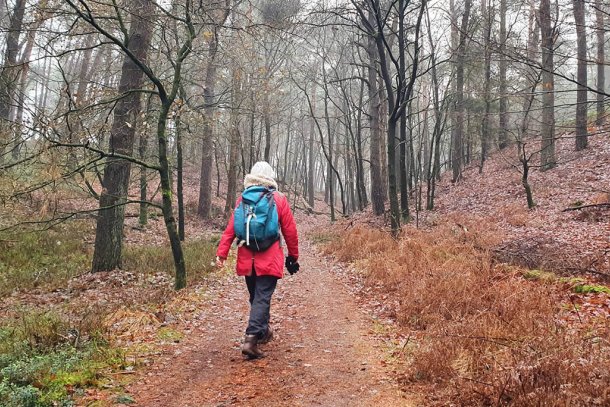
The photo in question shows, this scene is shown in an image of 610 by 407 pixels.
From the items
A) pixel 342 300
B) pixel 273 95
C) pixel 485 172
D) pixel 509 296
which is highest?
pixel 273 95

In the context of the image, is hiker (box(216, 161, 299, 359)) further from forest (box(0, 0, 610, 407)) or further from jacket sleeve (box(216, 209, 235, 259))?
forest (box(0, 0, 610, 407))

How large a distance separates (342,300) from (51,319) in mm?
4438

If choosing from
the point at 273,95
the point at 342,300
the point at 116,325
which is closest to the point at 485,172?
the point at 273,95

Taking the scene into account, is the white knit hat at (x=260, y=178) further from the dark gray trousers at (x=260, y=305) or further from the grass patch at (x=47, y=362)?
A: the grass patch at (x=47, y=362)

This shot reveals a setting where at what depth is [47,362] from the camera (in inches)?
155

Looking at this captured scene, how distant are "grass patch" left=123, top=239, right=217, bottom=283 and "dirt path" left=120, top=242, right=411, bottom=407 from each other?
2625 millimetres

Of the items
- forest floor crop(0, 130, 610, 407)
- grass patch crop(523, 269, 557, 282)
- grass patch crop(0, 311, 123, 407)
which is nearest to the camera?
grass patch crop(0, 311, 123, 407)

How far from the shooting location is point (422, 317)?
5.48 meters

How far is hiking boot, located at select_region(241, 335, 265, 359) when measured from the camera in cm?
450

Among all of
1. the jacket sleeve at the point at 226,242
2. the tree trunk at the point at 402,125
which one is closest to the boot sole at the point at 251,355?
the jacket sleeve at the point at 226,242

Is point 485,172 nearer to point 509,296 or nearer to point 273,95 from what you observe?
point 273,95

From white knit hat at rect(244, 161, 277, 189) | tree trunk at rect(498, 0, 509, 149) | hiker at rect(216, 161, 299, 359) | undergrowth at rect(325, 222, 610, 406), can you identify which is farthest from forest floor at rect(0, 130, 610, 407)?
tree trunk at rect(498, 0, 509, 149)

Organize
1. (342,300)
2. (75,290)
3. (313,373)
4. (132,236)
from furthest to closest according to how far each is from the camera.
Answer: (132,236), (75,290), (342,300), (313,373)

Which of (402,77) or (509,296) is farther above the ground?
(402,77)
